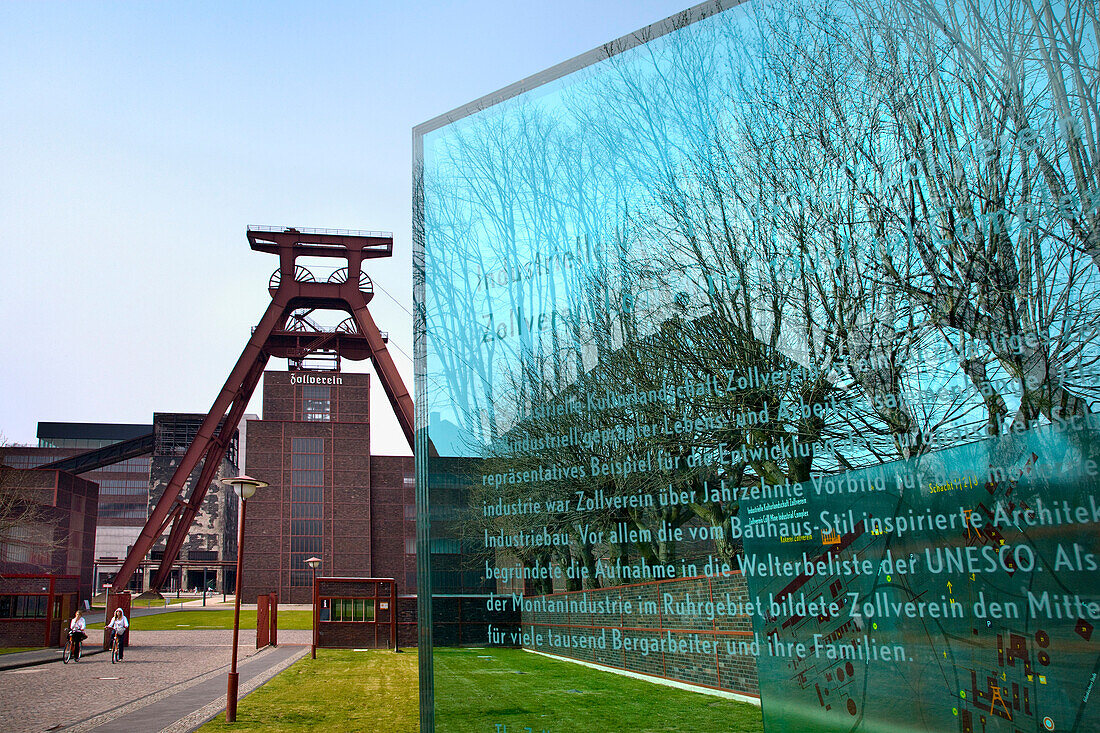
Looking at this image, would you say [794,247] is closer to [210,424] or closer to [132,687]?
[132,687]

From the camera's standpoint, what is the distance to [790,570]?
381 centimetres

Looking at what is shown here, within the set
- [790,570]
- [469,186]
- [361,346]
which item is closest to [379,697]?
[469,186]

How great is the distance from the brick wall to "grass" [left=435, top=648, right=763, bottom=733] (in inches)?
3.4

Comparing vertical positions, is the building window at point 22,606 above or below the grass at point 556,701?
below

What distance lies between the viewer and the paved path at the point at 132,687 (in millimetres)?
10781

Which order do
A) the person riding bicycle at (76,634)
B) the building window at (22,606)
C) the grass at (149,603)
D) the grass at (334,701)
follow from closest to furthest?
the grass at (334,701), the person riding bicycle at (76,634), the building window at (22,606), the grass at (149,603)

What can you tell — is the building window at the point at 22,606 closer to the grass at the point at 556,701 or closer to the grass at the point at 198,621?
the grass at the point at 198,621

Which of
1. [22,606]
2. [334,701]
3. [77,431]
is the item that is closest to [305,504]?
[22,606]

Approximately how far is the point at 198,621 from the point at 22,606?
1251 cm

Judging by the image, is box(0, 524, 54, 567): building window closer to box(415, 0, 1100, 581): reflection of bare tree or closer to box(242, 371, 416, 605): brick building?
box(242, 371, 416, 605): brick building

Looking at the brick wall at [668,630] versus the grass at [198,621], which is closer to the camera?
the brick wall at [668,630]

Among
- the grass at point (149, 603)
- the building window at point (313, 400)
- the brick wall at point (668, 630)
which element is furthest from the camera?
the building window at point (313, 400)

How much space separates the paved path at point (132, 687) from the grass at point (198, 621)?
29.1 feet

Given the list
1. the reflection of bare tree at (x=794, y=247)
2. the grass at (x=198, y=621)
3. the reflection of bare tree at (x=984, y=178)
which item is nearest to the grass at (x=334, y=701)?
the reflection of bare tree at (x=794, y=247)
